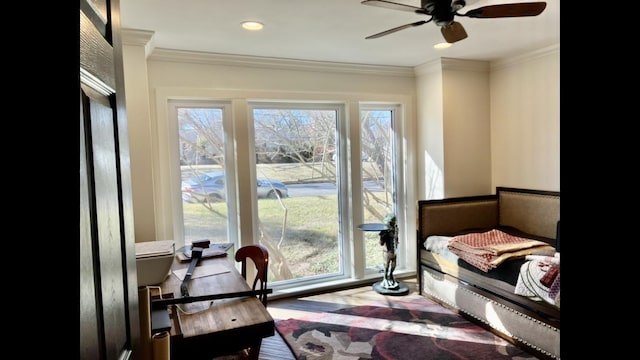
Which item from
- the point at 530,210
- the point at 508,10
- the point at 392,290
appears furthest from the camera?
the point at 392,290

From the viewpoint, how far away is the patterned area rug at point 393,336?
277cm

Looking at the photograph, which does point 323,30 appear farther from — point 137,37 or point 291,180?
point 291,180

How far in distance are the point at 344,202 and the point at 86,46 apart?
367 centimetres

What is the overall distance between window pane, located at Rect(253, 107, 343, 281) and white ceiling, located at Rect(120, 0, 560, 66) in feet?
2.10

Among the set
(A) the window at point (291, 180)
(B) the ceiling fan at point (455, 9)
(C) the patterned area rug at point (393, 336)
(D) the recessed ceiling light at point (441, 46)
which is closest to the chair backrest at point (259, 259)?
(C) the patterned area rug at point (393, 336)

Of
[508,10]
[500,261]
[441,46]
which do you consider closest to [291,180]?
[441,46]

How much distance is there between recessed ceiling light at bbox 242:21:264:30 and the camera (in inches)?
105

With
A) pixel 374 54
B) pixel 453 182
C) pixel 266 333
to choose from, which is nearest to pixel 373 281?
pixel 453 182

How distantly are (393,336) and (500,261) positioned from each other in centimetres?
98

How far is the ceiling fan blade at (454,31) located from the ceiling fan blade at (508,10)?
127 mm

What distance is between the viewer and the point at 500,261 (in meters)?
2.95

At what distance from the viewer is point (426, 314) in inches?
135
